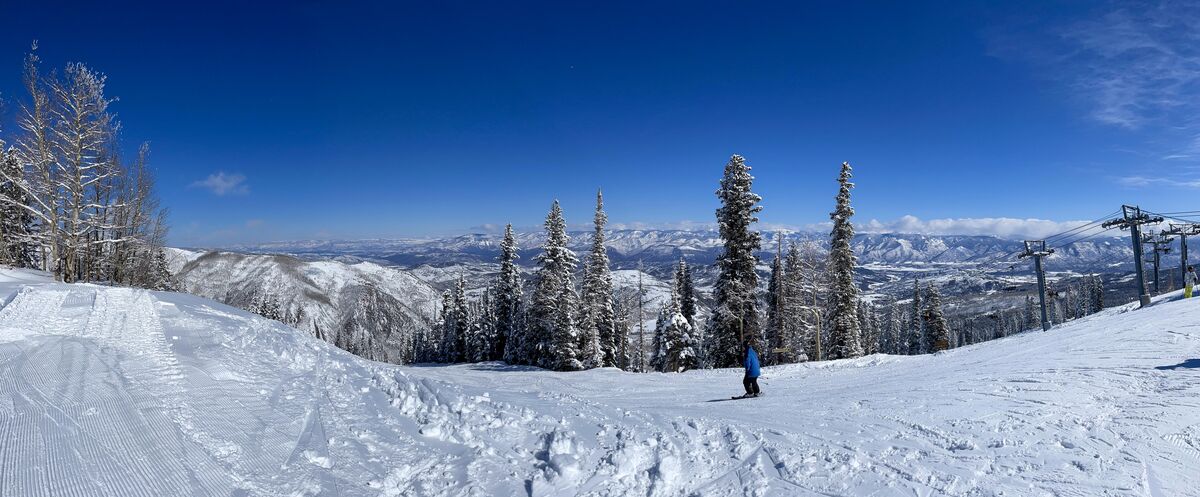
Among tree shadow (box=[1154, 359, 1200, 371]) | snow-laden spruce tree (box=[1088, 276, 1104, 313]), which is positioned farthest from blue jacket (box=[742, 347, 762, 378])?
snow-laden spruce tree (box=[1088, 276, 1104, 313])

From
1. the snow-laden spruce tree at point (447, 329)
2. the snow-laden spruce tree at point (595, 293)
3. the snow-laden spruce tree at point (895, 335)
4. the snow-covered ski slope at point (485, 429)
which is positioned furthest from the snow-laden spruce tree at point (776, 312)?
the snow-laden spruce tree at point (895, 335)

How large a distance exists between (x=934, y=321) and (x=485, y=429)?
5161cm

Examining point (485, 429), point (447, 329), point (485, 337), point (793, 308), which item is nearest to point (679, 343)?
point (793, 308)

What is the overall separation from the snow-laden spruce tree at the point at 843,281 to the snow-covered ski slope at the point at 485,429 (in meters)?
18.3

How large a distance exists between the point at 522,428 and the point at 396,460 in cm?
202

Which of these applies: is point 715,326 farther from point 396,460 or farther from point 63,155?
point 63,155

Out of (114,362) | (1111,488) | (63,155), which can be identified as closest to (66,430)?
(114,362)

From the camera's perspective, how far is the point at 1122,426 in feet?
23.4

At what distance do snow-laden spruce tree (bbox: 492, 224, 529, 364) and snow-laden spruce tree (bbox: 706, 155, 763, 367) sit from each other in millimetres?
19575

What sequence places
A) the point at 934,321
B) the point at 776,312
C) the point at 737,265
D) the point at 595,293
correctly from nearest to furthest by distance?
the point at 737,265 < the point at 776,312 < the point at 595,293 < the point at 934,321

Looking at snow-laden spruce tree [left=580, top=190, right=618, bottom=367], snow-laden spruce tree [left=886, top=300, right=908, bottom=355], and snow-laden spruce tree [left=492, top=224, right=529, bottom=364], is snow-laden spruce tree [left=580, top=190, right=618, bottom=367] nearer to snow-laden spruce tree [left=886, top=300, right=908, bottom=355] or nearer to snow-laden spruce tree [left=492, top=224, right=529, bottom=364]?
snow-laden spruce tree [left=492, top=224, right=529, bottom=364]

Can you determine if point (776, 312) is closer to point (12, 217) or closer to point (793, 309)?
point (793, 309)

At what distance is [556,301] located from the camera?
3306 cm

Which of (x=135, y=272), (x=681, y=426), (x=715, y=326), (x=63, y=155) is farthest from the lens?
(x=135, y=272)
